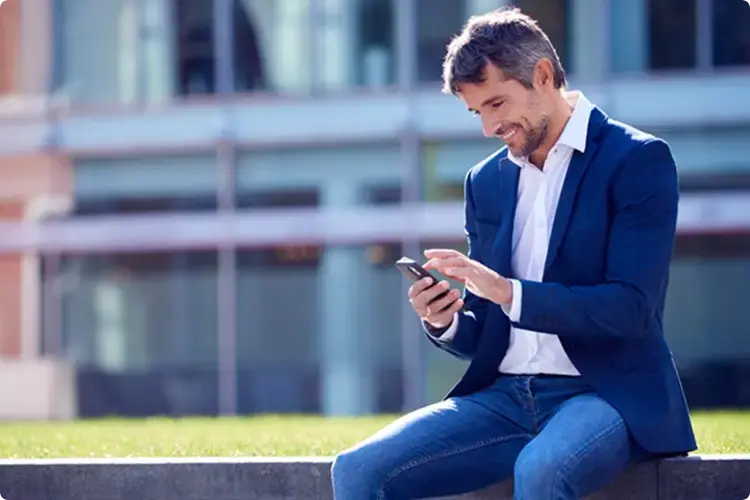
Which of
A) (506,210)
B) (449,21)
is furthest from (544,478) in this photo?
(449,21)

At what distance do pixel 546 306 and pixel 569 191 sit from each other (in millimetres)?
428

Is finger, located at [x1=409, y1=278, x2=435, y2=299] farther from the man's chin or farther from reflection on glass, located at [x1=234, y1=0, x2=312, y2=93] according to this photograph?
reflection on glass, located at [x1=234, y1=0, x2=312, y2=93]

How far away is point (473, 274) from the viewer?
3787 millimetres

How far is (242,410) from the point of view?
18.1 m

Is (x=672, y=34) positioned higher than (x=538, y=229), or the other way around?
(x=672, y=34)

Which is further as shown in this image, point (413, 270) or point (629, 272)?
point (413, 270)

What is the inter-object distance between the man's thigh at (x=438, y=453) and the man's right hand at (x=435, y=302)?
26cm

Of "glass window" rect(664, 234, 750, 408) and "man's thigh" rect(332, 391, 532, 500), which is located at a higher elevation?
"man's thigh" rect(332, 391, 532, 500)

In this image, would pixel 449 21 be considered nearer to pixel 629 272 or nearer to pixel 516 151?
pixel 516 151

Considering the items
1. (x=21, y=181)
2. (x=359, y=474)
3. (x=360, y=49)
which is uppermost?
(x=360, y=49)

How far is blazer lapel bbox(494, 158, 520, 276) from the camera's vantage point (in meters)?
4.28

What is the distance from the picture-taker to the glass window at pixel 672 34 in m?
17.2

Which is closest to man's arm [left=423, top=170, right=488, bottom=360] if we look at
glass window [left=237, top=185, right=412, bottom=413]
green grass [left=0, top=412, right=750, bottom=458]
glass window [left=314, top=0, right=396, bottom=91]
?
green grass [left=0, top=412, right=750, bottom=458]

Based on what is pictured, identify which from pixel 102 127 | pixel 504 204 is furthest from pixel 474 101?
pixel 102 127
